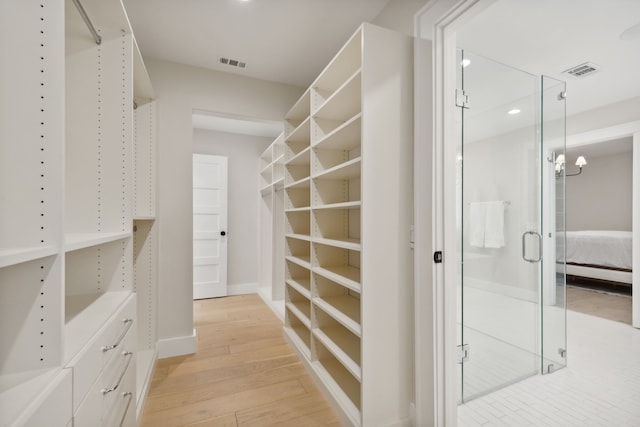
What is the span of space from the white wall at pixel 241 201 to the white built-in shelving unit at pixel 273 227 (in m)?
0.18

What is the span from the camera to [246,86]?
2.80 m

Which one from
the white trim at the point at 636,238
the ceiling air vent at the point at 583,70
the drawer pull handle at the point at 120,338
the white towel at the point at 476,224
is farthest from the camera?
the white trim at the point at 636,238

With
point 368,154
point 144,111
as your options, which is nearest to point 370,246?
point 368,154

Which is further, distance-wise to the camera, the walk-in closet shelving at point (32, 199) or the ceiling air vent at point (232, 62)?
the ceiling air vent at point (232, 62)

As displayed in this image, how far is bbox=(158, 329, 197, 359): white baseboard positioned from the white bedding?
6.00m

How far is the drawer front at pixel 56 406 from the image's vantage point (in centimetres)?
63

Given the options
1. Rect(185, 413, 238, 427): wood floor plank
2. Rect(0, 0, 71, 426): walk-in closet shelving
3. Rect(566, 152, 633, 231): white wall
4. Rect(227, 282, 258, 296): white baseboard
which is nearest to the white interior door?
Rect(227, 282, 258, 296): white baseboard

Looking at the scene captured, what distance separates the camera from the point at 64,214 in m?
0.81

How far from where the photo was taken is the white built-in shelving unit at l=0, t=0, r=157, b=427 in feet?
2.27

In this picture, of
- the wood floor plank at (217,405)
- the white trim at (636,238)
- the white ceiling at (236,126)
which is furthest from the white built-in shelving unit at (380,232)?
the white trim at (636,238)

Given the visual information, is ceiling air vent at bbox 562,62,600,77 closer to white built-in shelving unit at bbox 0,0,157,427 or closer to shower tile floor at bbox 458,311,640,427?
shower tile floor at bbox 458,311,640,427

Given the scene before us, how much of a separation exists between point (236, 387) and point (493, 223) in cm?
218

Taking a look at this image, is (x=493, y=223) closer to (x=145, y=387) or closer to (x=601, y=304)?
(x=145, y=387)

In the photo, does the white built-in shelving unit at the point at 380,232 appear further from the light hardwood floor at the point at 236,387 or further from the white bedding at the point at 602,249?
the white bedding at the point at 602,249
